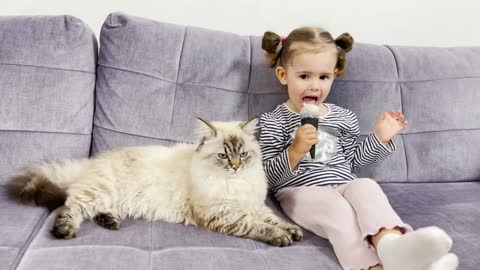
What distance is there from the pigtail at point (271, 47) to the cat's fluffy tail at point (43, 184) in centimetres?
95

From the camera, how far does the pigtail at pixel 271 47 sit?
6.33 ft

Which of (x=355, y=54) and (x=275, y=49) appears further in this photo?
(x=355, y=54)

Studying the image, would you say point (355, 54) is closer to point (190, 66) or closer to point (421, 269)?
point (190, 66)

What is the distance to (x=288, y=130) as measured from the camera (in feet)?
6.17

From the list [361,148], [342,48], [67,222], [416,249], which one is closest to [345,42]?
[342,48]

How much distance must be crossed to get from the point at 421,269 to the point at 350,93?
1.06m

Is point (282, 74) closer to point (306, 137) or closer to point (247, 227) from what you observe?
point (306, 137)

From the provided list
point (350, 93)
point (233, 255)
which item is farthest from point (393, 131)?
point (233, 255)

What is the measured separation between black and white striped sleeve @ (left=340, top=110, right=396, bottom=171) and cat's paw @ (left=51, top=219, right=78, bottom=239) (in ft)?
3.78

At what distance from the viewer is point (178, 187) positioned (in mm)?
1693

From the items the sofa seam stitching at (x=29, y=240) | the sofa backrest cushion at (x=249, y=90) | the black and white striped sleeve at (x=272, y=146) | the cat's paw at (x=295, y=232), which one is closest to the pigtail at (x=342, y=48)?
the sofa backrest cushion at (x=249, y=90)

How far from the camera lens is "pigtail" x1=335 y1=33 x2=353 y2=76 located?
194 cm

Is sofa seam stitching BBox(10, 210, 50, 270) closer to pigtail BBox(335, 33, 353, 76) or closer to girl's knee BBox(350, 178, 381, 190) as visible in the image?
girl's knee BBox(350, 178, 381, 190)

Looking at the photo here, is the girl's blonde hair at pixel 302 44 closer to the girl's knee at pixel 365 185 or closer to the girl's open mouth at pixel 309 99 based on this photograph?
the girl's open mouth at pixel 309 99
